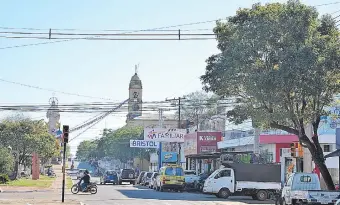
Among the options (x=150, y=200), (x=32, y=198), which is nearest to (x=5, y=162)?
(x=32, y=198)

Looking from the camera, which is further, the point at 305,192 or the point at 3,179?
the point at 3,179

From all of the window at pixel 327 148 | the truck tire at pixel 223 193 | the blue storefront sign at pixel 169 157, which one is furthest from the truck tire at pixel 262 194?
the blue storefront sign at pixel 169 157

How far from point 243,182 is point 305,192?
14266 millimetres

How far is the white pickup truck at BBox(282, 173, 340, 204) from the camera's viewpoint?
79.5 ft

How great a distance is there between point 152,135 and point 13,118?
125 ft

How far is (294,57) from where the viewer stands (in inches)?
1063

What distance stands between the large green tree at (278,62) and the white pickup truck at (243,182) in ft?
31.5

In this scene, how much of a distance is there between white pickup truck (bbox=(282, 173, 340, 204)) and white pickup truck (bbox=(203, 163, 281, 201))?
10.2 meters

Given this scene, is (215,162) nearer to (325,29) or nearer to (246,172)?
(246,172)

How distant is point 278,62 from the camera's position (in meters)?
27.6

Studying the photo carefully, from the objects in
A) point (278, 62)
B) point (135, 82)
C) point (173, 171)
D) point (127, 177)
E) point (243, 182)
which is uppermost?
point (135, 82)

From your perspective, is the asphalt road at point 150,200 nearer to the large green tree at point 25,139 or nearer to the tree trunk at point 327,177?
the tree trunk at point 327,177

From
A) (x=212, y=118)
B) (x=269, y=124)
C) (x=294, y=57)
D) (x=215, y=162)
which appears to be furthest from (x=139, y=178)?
(x=294, y=57)

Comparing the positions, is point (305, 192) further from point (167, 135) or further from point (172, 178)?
point (167, 135)
